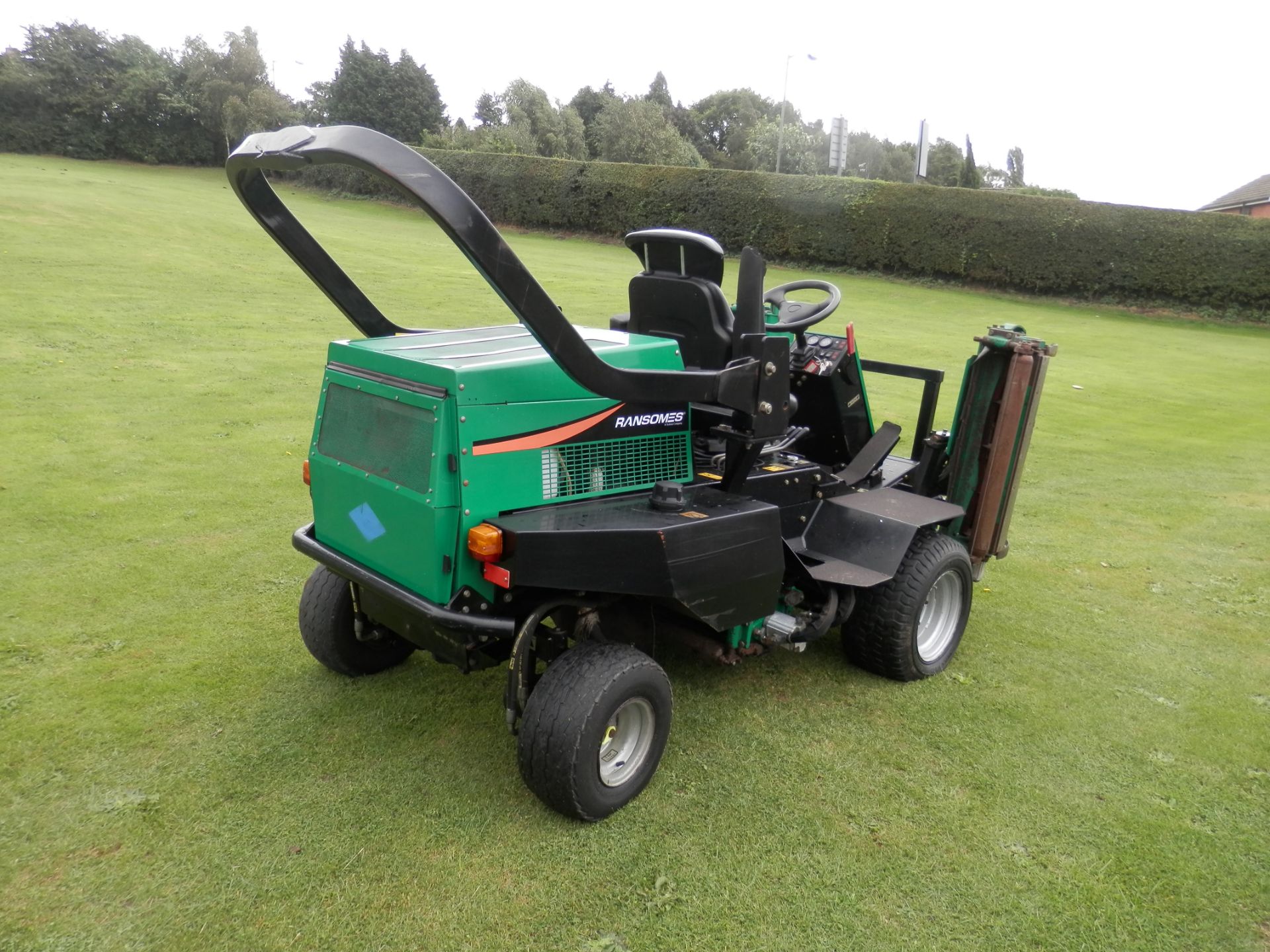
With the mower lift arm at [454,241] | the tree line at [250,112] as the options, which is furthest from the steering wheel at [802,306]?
the tree line at [250,112]

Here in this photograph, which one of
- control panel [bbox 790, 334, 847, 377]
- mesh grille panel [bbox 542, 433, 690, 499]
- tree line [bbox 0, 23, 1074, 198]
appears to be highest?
tree line [bbox 0, 23, 1074, 198]

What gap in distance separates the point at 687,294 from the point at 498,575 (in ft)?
4.86

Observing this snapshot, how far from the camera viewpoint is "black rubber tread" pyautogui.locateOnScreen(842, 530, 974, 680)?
165 inches

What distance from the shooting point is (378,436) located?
331 cm

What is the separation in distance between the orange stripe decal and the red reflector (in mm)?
380

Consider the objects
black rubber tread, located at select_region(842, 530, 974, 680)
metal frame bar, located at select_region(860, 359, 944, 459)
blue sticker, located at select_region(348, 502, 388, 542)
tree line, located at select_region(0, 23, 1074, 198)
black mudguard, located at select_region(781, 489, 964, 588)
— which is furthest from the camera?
tree line, located at select_region(0, 23, 1074, 198)

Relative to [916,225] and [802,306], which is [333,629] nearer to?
[802,306]

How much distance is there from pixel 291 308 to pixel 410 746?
1137 cm

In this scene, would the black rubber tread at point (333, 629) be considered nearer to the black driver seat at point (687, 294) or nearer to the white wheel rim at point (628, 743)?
the white wheel rim at point (628, 743)

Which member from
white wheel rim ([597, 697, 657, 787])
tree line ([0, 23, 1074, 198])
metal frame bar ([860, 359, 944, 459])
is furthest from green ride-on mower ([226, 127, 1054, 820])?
tree line ([0, 23, 1074, 198])

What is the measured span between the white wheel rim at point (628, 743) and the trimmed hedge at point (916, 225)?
904 inches

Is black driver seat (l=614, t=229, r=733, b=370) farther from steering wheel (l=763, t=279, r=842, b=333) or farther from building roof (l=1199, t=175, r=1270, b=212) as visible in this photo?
building roof (l=1199, t=175, r=1270, b=212)

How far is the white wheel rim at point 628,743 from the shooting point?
131 inches

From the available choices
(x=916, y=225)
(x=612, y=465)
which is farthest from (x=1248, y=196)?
(x=612, y=465)
